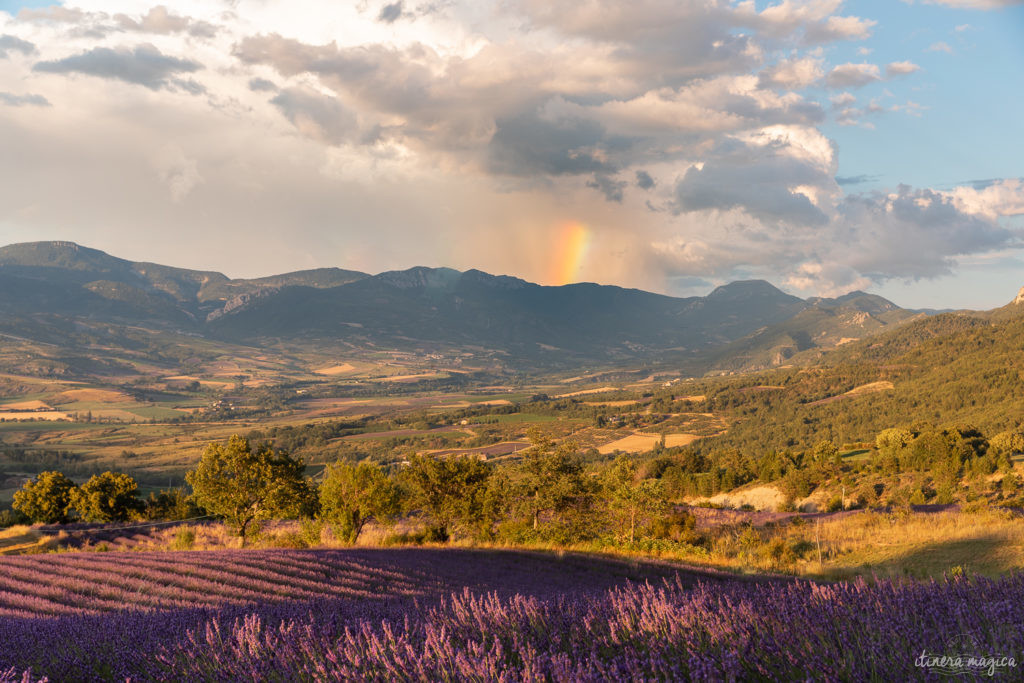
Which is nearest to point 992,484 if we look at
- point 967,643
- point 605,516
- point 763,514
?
point 763,514

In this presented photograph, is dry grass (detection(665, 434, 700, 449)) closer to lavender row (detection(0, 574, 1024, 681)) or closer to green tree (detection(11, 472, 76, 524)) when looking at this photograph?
green tree (detection(11, 472, 76, 524))

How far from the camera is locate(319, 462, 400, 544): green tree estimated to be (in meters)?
28.4

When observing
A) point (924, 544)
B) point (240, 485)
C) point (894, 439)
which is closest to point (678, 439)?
point (894, 439)

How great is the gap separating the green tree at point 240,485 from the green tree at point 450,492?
25.9 ft

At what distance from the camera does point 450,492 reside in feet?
101

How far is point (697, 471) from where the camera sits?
71.8 meters

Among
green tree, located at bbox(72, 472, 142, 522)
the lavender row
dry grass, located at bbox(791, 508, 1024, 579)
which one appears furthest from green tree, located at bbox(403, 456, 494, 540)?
green tree, located at bbox(72, 472, 142, 522)

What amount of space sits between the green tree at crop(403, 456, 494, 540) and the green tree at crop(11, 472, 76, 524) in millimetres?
39989

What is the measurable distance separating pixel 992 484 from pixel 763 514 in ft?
46.5

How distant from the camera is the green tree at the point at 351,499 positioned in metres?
28.4

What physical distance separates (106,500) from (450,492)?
38590mm

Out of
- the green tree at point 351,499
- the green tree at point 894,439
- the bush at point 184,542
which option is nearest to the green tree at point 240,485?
the bush at point 184,542

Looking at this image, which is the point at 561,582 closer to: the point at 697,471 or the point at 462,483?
the point at 462,483

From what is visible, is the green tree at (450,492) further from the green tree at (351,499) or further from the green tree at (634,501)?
the green tree at (634,501)
